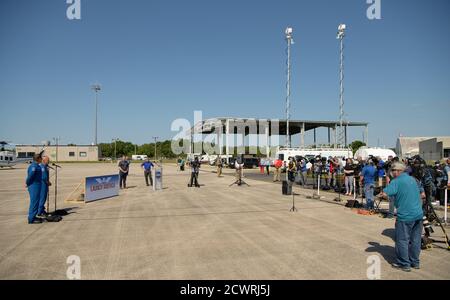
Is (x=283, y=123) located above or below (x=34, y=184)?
above

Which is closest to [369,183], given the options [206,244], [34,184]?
[206,244]

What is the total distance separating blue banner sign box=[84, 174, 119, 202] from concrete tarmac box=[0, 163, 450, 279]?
6.57ft

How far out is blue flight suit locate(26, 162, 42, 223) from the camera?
8.44 metres

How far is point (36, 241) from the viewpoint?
6926 mm

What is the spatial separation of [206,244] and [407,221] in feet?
12.6

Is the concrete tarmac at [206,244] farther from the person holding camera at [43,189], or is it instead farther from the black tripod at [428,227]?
the person holding camera at [43,189]

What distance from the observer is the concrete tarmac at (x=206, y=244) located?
5074mm

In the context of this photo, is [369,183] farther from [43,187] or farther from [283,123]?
[283,123]

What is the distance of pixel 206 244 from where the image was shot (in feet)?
21.9

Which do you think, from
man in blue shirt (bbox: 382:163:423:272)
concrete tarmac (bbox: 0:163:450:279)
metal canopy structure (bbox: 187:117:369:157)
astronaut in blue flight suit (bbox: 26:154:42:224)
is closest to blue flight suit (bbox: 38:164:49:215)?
Answer: astronaut in blue flight suit (bbox: 26:154:42:224)

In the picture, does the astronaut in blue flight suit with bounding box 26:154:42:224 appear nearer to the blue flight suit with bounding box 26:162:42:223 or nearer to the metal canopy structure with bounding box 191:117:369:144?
the blue flight suit with bounding box 26:162:42:223
